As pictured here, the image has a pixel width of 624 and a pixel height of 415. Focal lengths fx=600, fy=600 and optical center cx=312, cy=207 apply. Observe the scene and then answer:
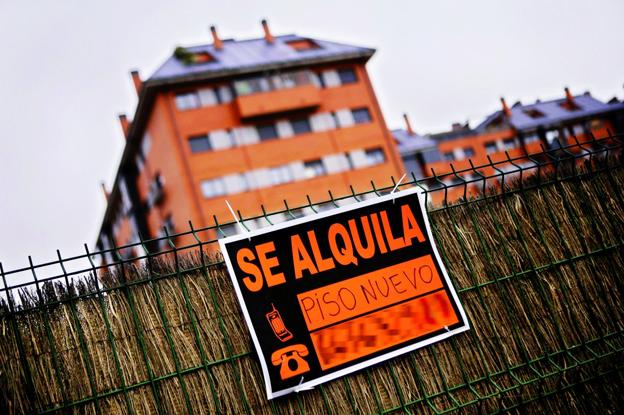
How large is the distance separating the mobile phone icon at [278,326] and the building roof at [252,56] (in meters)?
27.6

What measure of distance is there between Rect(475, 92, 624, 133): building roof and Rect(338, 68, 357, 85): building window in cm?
1593

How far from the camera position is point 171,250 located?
399 cm

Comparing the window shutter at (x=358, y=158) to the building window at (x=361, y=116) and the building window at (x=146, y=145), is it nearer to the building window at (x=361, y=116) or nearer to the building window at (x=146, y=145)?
the building window at (x=361, y=116)

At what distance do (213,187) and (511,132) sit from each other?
25.6 metres

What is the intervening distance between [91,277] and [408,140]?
39238 mm

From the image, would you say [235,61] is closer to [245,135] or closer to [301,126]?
[245,135]

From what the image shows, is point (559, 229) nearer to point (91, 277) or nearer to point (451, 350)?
point (451, 350)

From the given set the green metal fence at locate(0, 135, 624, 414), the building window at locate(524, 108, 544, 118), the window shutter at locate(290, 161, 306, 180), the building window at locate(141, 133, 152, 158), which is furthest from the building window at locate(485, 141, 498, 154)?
the green metal fence at locate(0, 135, 624, 414)

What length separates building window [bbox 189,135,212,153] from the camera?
29594 millimetres

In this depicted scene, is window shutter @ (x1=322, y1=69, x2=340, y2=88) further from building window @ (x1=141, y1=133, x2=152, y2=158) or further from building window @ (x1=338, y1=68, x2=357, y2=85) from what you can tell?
building window @ (x1=141, y1=133, x2=152, y2=158)

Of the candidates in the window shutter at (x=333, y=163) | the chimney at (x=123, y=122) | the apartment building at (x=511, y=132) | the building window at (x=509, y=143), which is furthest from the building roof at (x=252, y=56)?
the building window at (x=509, y=143)

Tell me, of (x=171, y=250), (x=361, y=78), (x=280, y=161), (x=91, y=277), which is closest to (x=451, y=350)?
(x=171, y=250)

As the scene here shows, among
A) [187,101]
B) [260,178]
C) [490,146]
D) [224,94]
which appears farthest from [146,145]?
[490,146]

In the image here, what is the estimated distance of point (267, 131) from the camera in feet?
103
